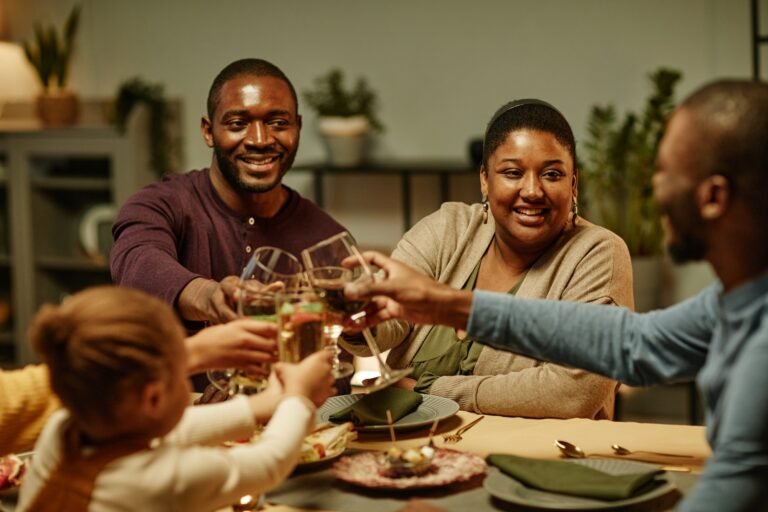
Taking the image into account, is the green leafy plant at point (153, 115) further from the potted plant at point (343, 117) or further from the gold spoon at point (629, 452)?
the gold spoon at point (629, 452)

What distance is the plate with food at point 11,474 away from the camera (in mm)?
1718

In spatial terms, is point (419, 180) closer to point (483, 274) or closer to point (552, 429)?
point (483, 274)

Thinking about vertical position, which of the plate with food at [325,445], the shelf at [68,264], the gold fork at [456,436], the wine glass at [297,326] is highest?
the wine glass at [297,326]

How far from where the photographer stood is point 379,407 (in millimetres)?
1994

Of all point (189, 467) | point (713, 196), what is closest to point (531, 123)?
point (713, 196)

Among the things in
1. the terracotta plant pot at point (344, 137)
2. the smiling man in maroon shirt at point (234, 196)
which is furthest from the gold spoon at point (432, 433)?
the terracotta plant pot at point (344, 137)

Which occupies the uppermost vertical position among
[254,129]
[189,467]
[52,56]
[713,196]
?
[52,56]

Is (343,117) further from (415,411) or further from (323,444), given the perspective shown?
(323,444)

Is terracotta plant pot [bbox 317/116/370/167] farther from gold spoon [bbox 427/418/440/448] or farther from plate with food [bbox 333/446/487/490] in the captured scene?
plate with food [bbox 333/446/487/490]

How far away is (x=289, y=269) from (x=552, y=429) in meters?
0.59

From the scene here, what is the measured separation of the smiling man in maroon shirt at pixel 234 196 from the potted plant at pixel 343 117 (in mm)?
2083

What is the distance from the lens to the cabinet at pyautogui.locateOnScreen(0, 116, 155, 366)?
5.50 meters

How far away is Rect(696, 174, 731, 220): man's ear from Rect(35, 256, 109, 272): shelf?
4.63m

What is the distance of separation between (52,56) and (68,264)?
1151 mm
